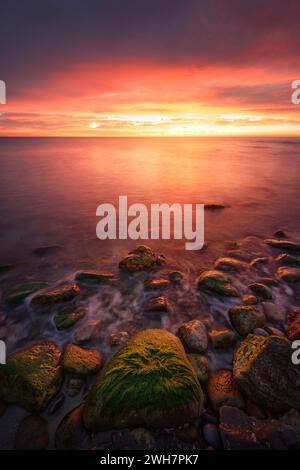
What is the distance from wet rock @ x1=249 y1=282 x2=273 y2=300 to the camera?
5.10 metres

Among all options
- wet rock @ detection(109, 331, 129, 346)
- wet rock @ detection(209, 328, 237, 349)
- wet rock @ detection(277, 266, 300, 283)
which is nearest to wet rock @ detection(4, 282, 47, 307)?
wet rock @ detection(109, 331, 129, 346)

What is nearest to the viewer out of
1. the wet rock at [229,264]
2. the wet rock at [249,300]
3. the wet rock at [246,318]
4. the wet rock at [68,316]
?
the wet rock at [246,318]

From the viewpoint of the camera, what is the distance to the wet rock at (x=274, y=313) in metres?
4.43

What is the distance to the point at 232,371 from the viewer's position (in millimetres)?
3420

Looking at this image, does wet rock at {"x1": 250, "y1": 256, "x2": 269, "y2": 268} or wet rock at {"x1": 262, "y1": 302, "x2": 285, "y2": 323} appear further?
wet rock at {"x1": 250, "y1": 256, "x2": 269, "y2": 268}

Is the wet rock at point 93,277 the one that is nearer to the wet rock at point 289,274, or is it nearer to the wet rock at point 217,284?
the wet rock at point 217,284

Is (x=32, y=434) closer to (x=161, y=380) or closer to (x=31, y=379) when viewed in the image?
(x=31, y=379)

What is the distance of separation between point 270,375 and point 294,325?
1.47 m

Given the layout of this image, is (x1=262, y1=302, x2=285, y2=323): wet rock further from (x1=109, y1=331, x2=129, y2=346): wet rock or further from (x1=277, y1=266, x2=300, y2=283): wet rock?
(x1=109, y1=331, x2=129, y2=346): wet rock

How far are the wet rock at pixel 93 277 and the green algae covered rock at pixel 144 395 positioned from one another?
8.85 ft

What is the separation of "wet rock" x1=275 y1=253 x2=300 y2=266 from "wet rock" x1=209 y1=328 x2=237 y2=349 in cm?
335

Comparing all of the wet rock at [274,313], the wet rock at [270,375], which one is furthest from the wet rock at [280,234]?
the wet rock at [270,375]

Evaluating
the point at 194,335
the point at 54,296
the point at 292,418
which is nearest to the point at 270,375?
the point at 292,418

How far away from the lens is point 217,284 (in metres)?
5.34
